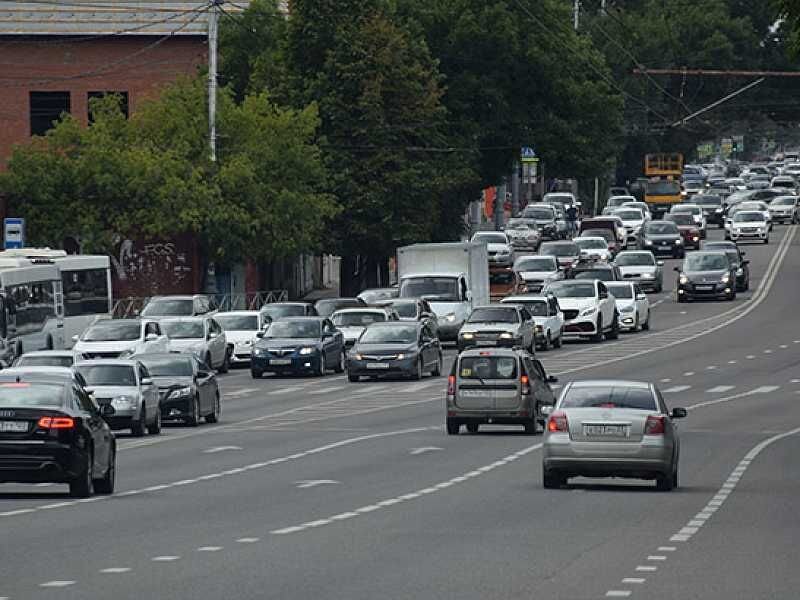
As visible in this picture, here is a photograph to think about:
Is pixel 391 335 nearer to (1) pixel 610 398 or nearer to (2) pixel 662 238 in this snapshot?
(1) pixel 610 398

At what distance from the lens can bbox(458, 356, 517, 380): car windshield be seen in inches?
1475

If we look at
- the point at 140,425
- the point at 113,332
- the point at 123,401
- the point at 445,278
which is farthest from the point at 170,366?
the point at 445,278

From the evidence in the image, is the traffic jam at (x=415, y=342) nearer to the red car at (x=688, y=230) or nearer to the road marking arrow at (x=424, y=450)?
the red car at (x=688, y=230)

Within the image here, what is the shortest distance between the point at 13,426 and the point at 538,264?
55.8 m

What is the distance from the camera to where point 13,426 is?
2447cm

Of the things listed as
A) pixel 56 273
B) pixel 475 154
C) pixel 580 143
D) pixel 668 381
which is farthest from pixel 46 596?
pixel 580 143

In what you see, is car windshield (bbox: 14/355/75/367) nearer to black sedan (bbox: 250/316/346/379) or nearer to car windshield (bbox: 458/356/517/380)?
car windshield (bbox: 458/356/517/380)

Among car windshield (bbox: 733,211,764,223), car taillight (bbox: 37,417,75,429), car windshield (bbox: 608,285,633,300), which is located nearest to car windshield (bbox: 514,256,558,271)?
car windshield (bbox: 608,285,633,300)

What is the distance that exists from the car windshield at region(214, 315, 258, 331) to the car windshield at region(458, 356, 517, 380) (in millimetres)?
23841

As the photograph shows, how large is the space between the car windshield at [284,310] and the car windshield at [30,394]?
37087 millimetres

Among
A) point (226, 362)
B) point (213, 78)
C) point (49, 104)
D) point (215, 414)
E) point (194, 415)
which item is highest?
point (49, 104)

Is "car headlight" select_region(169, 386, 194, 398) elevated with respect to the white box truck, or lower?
lower

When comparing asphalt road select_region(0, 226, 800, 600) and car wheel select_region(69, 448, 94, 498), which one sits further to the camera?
car wheel select_region(69, 448, 94, 498)

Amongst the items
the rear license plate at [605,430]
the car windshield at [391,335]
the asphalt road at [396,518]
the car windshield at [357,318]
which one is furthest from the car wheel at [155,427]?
the car windshield at [357,318]
